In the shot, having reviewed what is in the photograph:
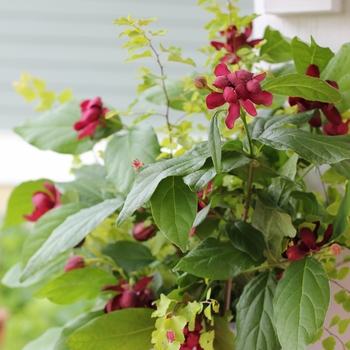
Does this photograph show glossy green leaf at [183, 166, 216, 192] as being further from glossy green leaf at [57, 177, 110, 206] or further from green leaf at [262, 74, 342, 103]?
glossy green leaf at [57, 177, 110, 206]

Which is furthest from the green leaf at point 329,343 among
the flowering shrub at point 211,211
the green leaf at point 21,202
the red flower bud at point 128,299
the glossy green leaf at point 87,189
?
the green leaf at point 21,202

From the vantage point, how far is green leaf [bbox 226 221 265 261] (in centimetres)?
60

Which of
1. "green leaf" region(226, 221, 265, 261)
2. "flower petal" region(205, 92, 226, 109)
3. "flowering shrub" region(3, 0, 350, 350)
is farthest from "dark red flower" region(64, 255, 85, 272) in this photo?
"flower petal" region(205, 92, 226, 109)

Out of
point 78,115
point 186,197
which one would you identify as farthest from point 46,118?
point 186,197

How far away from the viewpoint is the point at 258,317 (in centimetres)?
60

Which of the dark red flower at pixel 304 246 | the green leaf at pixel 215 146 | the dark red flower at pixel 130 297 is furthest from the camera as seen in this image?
the dark red flower at pixel 130 297

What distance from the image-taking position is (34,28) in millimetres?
1820

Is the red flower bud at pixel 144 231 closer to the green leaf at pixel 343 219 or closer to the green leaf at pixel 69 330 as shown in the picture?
the green leaf at pixel 69 330

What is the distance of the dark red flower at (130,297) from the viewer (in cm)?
69

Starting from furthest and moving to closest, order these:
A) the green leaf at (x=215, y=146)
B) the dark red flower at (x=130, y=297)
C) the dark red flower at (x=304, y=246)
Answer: the dark red flower at (x=130, y=297) < the dark red flower at (x=304, y=246) < the green leaf at (x=215, y=146)

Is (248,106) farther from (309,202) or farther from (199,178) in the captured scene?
(309,202)

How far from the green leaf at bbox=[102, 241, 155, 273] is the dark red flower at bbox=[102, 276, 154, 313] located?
0.03 m

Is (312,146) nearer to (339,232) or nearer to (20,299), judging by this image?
(339,232)

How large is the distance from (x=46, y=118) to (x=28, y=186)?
100 mm
